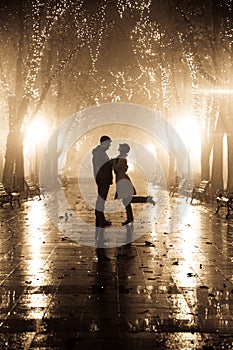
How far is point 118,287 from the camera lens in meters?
8.21

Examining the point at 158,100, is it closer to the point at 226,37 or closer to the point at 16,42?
the point at 16,42

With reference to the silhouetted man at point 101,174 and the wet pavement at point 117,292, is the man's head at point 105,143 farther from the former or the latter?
the wet pavement at point 117,292

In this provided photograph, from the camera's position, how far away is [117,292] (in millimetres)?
7879

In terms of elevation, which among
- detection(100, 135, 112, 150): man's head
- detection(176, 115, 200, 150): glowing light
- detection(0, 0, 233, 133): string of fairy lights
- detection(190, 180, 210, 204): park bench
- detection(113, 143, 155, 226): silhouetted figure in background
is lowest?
detection(190, 180, 210, 204): park bench

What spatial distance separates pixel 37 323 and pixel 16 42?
25.2 meters

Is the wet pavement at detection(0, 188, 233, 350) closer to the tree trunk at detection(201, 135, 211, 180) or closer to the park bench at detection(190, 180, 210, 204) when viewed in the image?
the park bench at detection(190, 180, 210, 204)

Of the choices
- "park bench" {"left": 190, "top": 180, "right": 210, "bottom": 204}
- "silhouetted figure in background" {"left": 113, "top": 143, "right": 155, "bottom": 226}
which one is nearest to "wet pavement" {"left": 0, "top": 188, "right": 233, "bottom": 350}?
"silhouetted figure in background" {"left": 113, "top": 143, "right": 155, "bottom": 226}

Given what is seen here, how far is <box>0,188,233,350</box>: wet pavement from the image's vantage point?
5.83 meters

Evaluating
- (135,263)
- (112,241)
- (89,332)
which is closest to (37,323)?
(89,332)

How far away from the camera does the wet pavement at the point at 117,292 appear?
5832 mm

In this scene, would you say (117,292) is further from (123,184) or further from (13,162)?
(13,162)

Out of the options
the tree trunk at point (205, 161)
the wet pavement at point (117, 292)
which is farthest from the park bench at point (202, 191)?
the wet pavement at point (117, 292)

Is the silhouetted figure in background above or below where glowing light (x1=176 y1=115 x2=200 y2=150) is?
below

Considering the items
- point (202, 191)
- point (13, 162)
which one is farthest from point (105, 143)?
point (13, 162)
